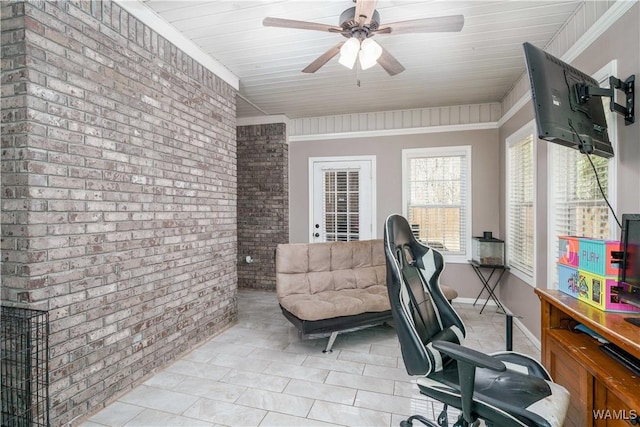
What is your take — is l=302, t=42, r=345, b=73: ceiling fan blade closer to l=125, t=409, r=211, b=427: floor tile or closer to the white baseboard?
the white baseboard

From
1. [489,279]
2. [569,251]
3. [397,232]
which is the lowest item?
[489,279]

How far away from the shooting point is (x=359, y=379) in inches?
93.0

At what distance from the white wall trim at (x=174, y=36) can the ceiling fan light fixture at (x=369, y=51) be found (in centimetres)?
164

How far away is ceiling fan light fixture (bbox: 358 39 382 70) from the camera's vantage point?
201 centimetres

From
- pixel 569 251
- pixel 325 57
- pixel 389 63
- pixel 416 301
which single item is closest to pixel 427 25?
pixel 389 63

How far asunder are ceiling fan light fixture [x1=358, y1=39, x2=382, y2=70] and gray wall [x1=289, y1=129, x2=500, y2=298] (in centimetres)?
264

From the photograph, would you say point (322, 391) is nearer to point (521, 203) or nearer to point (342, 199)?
point (521, 203)

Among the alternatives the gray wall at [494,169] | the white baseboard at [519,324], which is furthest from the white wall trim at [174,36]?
the white baseboard at [519,324]

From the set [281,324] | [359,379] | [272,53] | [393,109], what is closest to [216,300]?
[281,324]

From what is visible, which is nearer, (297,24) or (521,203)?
(297,24)

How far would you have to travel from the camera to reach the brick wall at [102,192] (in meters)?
1.66

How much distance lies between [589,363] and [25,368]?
283cm

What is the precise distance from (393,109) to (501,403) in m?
4.11

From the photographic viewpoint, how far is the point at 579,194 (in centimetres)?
233
